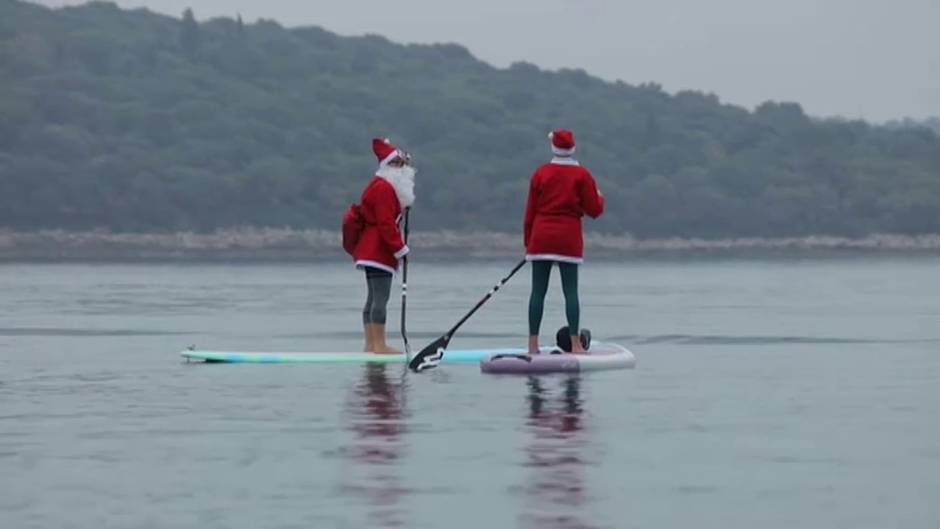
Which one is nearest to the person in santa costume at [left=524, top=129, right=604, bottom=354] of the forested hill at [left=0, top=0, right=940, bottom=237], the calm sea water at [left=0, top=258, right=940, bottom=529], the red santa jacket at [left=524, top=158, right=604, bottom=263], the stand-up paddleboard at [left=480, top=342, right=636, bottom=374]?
the red santa jacket at [left=524, top=158, right=604, bottom=263]

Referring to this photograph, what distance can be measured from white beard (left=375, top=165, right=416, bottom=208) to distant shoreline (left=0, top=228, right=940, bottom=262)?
8329 centimetres

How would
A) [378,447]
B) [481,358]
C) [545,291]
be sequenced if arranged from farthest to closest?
1. [481,358]
2. [545,291]
3. [378,447]

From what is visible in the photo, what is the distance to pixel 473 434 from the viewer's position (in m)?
13.7

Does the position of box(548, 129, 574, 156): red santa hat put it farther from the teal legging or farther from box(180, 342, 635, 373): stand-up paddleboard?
box(180, 342, 635, 373): stand-up paddleboard

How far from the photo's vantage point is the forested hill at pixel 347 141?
137 m

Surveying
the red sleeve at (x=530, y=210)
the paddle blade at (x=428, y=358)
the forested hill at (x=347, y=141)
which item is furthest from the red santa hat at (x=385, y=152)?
the forested hill at (x=347, y=141)

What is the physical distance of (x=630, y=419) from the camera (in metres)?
14.6

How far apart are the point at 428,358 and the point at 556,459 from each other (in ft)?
21.2

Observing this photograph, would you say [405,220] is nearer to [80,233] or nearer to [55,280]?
[55,280]

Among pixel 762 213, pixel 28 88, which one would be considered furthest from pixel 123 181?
pixel 762 213

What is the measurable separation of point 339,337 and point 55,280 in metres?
28.5

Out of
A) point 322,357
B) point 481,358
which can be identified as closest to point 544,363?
point 481,358

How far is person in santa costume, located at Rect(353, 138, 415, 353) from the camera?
19.7 metres

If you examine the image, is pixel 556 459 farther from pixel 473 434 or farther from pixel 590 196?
pixel 590 196
